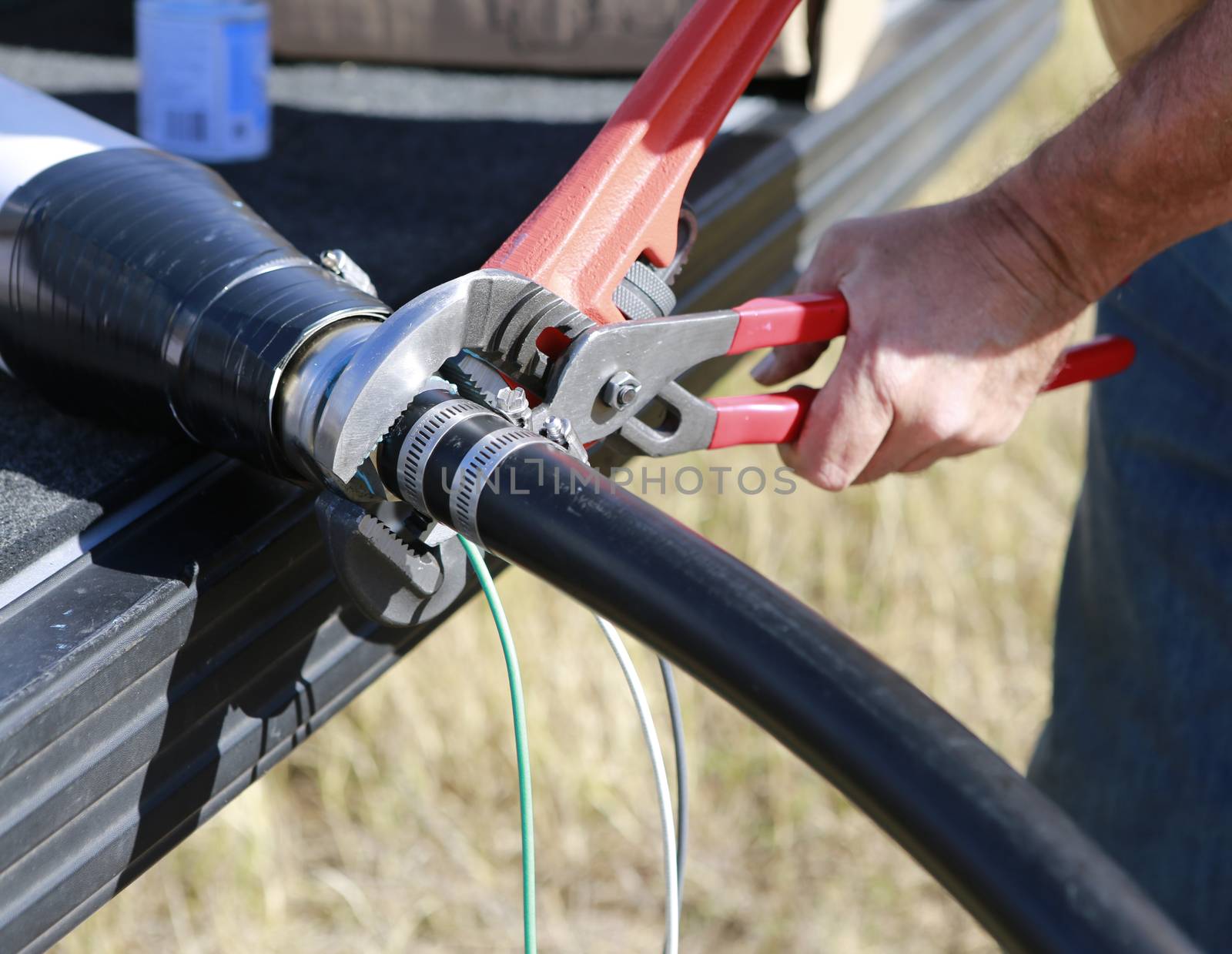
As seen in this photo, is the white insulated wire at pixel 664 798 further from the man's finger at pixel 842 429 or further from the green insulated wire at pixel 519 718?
the man's finger at pixel 842 429

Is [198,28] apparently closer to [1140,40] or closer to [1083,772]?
[1140,40]

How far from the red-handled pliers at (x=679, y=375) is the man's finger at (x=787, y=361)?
36mm

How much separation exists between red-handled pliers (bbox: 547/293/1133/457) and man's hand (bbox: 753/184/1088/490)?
0.02 meters

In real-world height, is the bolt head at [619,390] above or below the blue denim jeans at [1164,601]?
above

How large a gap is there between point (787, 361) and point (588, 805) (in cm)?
81

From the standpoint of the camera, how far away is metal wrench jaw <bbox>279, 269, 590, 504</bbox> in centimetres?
49

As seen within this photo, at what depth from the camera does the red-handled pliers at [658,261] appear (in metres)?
0.59

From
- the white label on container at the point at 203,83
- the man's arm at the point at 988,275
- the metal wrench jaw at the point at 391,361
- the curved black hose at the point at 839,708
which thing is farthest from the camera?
the white label on container at the point at 203,83

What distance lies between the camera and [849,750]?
0.38m

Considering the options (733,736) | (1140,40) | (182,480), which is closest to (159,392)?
(182,480)

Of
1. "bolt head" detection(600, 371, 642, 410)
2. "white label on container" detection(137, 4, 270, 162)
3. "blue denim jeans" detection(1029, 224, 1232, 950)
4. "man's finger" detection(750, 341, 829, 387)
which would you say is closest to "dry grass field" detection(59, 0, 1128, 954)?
"blue denim jeans" detection(1029, 224, 1232, 950)

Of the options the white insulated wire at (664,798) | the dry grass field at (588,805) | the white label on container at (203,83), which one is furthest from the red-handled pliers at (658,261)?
the dry grass field at (588,805)

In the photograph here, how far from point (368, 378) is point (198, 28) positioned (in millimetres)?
601

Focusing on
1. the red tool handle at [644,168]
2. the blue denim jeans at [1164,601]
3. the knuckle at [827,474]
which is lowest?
the blue denim jeans at [1164,601]
